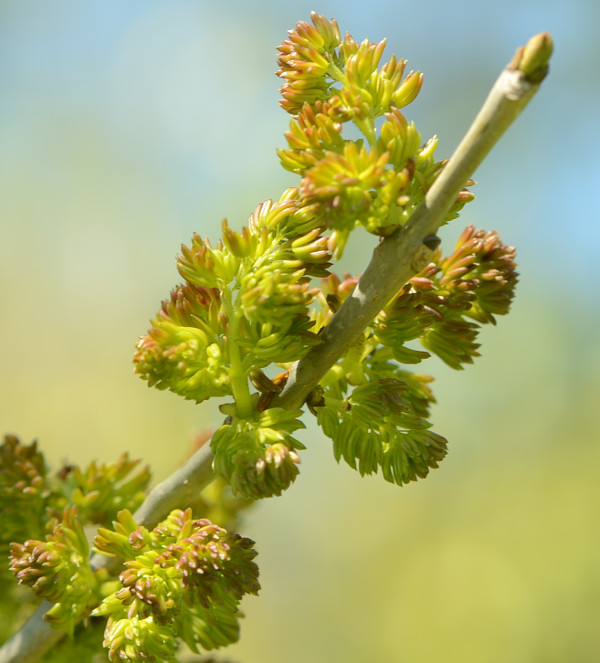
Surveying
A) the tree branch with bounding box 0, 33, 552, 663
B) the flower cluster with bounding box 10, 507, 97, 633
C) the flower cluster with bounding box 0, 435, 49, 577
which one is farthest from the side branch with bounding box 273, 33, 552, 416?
the flower cluster with bounding box 0, 435, 49, 577

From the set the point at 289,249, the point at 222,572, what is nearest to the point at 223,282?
the point at 289,249

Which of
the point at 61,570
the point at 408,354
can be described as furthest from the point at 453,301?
the point at 61,570

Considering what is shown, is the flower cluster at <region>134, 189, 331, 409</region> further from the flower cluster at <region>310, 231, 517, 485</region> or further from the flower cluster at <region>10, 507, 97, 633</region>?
the flower cluster at <region>10, 507, 97, 633</region>

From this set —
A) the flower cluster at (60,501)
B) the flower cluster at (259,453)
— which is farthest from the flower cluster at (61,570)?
the flower cluster at (259,453)

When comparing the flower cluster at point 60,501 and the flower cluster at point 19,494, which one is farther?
the flower cluster at point 19,494

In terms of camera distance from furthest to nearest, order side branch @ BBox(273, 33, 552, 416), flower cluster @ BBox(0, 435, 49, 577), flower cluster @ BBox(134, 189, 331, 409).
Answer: flower cluster @ BBox(0, 435, 49, 577)
flower cluster @ BBox(134, 189, 331, 409)
side branch @ BBox(273, 33, 552, 416)

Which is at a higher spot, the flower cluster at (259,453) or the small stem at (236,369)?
the small stem at (236,369)

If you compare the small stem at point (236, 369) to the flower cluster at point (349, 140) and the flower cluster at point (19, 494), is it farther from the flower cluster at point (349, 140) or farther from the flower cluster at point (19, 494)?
the flower cluster at point (19, 494)
